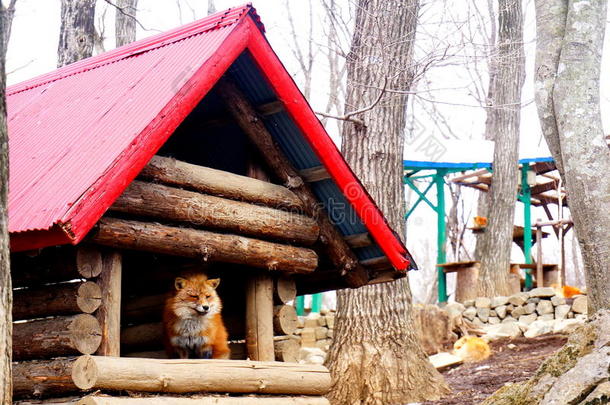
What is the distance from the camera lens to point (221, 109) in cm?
837

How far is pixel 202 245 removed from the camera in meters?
7.14

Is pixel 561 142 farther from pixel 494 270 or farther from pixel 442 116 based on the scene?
pixel 442 116

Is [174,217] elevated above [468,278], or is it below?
above

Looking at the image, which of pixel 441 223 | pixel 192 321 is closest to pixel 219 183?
pixel 192 321

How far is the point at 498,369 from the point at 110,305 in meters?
8.29

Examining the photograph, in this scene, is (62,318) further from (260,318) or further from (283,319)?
(283,319)

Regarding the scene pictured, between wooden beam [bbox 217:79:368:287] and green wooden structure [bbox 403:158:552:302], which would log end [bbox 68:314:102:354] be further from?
green wooden structure [bbox 403:158:552:302]

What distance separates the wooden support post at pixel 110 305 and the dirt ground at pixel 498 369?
216 inches

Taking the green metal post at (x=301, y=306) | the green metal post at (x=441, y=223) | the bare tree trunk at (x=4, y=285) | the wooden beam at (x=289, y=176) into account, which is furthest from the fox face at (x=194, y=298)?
the green metal post at (x=301, y=306)

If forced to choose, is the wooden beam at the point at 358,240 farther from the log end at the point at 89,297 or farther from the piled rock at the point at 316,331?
the piled rock at the point at 316,331

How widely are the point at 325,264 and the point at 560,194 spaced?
13.3 m

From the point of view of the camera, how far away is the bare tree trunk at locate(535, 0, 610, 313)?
8.68 metres

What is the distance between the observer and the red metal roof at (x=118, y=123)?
19.8ft

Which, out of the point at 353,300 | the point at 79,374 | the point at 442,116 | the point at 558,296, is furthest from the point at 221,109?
the point at 442,116
